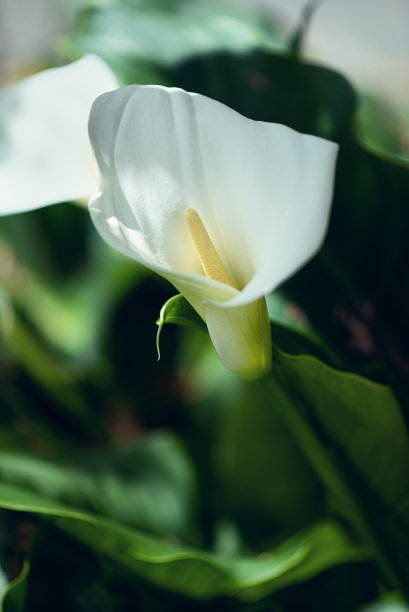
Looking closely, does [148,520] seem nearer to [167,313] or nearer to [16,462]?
[16,462]

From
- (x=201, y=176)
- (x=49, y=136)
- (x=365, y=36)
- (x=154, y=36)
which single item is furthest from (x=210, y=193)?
(x=365, y=36)

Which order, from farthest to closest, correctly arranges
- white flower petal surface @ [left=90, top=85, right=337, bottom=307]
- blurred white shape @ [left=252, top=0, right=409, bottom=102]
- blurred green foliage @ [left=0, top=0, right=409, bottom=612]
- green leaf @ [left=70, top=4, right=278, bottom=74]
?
blurred white shape @ [left=252, top=0, right=409, bottom=102] → green leaf @ [left=70, top=4, right=278, bottom=74] → blurred green foliage @ [left=0, top=0, right=409, bottom=612] → white flower petal surface @ [left=90, top=85, right=337, bottom=307]

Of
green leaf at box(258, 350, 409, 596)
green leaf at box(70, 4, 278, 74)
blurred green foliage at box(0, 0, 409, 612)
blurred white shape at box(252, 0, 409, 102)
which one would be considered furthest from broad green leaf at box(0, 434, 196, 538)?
blurred white shape at box(252, 0, 409, 102)

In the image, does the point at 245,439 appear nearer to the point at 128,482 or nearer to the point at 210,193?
the point at 128,482

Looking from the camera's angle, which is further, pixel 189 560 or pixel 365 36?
pixel 365 36

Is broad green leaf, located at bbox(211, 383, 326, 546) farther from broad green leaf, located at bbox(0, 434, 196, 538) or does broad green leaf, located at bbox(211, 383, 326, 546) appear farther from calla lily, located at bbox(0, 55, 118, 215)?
calla lily, located at bbox(0, 55, 118, 215)

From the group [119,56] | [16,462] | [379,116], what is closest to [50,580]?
[16,462]
